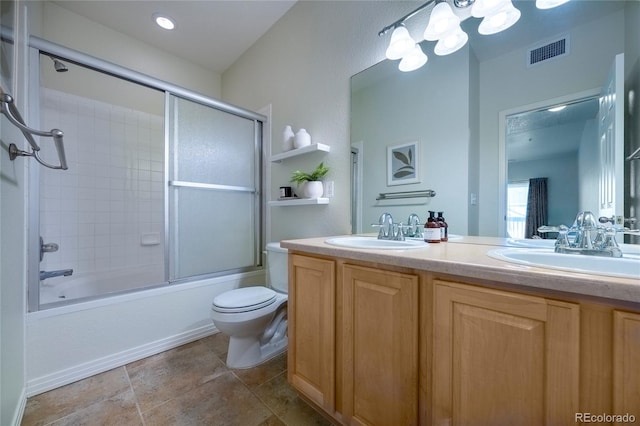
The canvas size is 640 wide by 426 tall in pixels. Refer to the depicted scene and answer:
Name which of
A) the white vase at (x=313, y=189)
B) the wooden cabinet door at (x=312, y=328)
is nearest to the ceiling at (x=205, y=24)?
the white vase at (x=313, y=189)

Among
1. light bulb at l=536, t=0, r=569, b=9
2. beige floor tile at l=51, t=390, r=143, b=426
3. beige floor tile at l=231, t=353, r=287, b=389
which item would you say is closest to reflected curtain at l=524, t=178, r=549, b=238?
light bulb at l=536, t=0, r=569, b=9

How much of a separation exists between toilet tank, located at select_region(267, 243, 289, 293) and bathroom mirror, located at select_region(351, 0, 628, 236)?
0.66 meters

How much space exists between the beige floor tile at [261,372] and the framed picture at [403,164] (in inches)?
52.1

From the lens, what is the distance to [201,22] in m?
2.24

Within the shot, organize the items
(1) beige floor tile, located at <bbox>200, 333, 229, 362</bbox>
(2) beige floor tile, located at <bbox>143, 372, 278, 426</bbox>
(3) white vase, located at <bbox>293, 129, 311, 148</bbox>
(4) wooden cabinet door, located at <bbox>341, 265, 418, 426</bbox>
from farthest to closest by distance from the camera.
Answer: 1. (3) white vase, located at <bbox>293, 129, 311, 148</bbox>
2. (1) beige floor tile, located at <bbox>200, 333, 229, 362</bbox>
3. (2) beige floor tile, located at <bbox>143, 372, 278, 426</bbox>
4. (4) wooden cabinet door, located at <bbox>341, 265, 418, 426</bbox>

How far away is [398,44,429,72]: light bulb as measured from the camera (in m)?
1.40

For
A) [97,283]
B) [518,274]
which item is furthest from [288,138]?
[97,283]

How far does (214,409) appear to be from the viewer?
1.23 meters

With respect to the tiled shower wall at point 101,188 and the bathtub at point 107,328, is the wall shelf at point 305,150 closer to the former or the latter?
the tiled shower wall at point 101,188

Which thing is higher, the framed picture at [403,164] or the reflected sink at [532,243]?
the framed picture at [403,164]

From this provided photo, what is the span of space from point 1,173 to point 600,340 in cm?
186

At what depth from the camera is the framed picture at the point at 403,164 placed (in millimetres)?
1382

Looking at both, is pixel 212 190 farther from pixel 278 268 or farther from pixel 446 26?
pixel 446 26

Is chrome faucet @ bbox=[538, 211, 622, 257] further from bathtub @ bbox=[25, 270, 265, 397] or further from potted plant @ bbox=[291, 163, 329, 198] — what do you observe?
bathtub @ bbox=[25, 270, 265, 397]
